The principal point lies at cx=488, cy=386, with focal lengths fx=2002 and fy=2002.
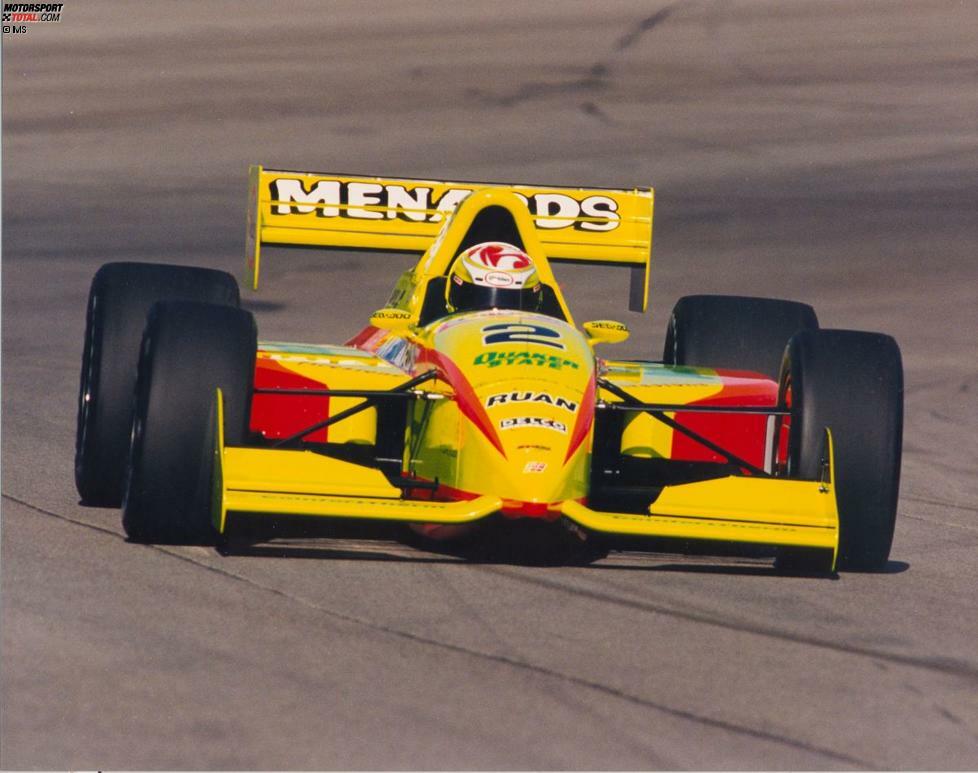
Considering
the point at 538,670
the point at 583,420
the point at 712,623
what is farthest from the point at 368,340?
the point at 538,670

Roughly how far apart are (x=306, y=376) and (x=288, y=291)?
9.30m

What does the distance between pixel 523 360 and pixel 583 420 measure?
0.39 m

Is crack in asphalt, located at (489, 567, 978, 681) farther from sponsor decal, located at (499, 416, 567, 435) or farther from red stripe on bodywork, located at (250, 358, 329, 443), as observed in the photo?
red stripe on bodywork, located at (250, 358, 329, 443)

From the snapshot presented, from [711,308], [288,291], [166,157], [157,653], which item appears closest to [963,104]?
[166,157]

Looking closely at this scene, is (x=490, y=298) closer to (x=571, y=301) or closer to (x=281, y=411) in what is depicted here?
(x=281, y=411)

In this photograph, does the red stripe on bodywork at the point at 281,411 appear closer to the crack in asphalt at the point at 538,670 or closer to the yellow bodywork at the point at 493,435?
the yellow bodywork at the point at 493,435

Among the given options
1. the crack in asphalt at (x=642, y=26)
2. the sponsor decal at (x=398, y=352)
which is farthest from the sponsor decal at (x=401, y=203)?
the crack in asphalt at (x=642, y=26)

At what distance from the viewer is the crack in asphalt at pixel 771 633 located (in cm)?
741

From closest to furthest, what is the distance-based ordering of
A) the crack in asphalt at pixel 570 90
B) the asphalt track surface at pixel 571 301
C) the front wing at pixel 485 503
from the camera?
the asphalt track surface at pixel 571 301
the front wing at pixel 485 503
the crack in asphalt at pixel 570 90

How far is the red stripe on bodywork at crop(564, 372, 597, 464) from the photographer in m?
8.53

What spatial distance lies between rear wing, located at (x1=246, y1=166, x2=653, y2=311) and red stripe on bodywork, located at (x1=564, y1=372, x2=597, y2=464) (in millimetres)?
3062

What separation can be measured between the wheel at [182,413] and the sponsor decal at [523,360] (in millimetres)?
1030

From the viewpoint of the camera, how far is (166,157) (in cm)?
2628

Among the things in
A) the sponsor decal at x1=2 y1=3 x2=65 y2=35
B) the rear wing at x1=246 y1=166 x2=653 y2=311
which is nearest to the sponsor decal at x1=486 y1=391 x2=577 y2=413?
the rear wing at x1=246 y1=166 x2=653 y2=311
